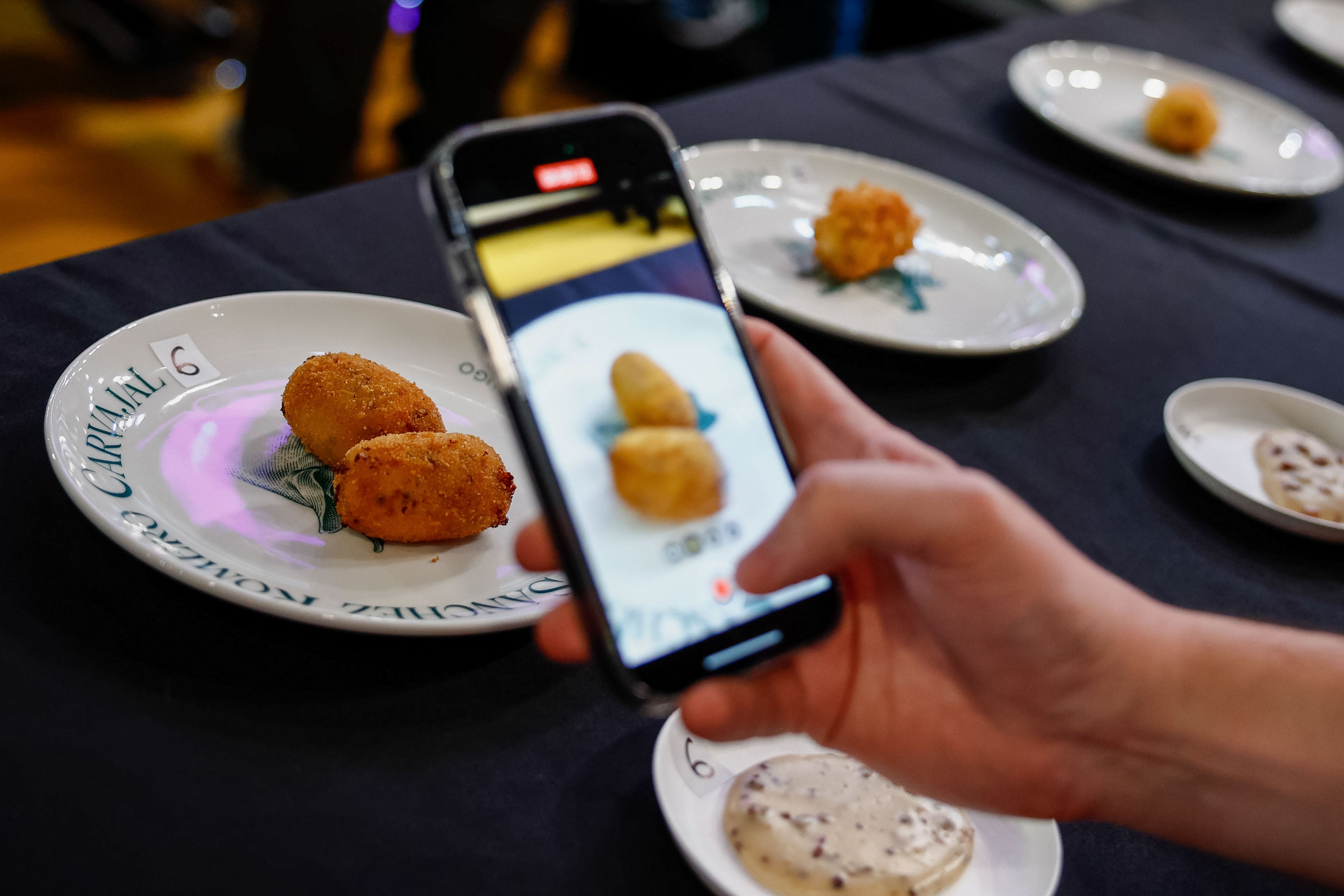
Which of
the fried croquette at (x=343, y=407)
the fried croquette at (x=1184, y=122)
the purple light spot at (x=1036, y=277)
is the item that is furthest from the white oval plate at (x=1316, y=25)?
the fried croquette at (x=343, y=407)

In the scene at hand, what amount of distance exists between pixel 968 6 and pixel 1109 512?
2206 millimetres

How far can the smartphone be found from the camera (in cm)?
58

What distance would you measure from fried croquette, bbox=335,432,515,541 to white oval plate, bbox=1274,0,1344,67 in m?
2.22

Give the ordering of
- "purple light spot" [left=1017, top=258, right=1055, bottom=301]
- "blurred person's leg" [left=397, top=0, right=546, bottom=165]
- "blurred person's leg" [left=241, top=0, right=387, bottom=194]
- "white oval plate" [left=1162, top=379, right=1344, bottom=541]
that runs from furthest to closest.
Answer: "blurred person's leg" [left=397, top=0, right=546, bottom=165]
"blurred person's leg" [left=241, top=0, right=387, bottom=194]
"purple light spot" [left=1017, top=258, right=1055, bottom=301]
"white oval plate" [left=1162, top=379, right=1344, bottom=541]

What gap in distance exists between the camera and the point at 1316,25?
2.34 metres

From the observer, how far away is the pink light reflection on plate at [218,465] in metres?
0.70

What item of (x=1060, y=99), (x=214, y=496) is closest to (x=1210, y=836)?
(x=214, y=496)

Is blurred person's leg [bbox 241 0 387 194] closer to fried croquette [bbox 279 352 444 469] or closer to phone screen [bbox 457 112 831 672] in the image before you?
fried croquette [bbox 279 352 444 469]

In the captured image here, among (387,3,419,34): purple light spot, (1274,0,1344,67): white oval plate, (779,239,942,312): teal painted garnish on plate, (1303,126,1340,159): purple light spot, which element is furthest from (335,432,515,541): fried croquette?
(1274,0,1344,67): white oval plate

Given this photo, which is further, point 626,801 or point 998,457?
point 998,457

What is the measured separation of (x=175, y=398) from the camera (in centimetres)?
78

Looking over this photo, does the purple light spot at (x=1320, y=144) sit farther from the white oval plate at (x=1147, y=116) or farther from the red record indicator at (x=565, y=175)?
the red record indicator at (x=565, y=175)

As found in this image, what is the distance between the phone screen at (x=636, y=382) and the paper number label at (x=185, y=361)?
1.10ft

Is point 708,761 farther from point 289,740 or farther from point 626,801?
point 289,740
